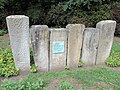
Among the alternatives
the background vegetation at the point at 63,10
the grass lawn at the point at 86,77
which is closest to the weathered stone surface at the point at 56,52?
the grass lawn at the point at 86,77

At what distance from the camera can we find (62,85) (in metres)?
3.04

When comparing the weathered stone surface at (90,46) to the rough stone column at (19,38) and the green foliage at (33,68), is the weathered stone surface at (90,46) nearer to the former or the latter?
the green foliage at (33,68)

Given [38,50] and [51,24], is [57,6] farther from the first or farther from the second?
[38,50]

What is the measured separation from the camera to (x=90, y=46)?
158 inches

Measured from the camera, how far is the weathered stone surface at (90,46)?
390cm

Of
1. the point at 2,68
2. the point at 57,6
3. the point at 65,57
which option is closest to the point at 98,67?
the point at 65,57

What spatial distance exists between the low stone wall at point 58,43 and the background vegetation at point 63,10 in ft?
7.91

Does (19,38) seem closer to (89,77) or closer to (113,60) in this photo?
(89,77)

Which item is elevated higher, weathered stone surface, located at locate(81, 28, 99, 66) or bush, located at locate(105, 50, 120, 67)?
weathered stone surface, located at locate(81, 28, 99, 66)

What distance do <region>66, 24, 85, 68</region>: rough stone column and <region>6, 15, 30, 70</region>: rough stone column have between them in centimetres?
77

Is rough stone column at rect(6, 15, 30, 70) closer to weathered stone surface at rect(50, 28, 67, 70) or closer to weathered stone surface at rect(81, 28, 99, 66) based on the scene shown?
weathered stone surface at rect(50, 28, 67, 70)

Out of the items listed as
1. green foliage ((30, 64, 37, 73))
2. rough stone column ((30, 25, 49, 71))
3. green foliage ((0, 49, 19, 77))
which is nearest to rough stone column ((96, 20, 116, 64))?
rough stone column ((30, 25, 49, 71))

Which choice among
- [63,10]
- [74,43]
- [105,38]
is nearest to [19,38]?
[74,43]

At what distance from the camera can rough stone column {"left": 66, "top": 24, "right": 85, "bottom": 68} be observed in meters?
3.75
